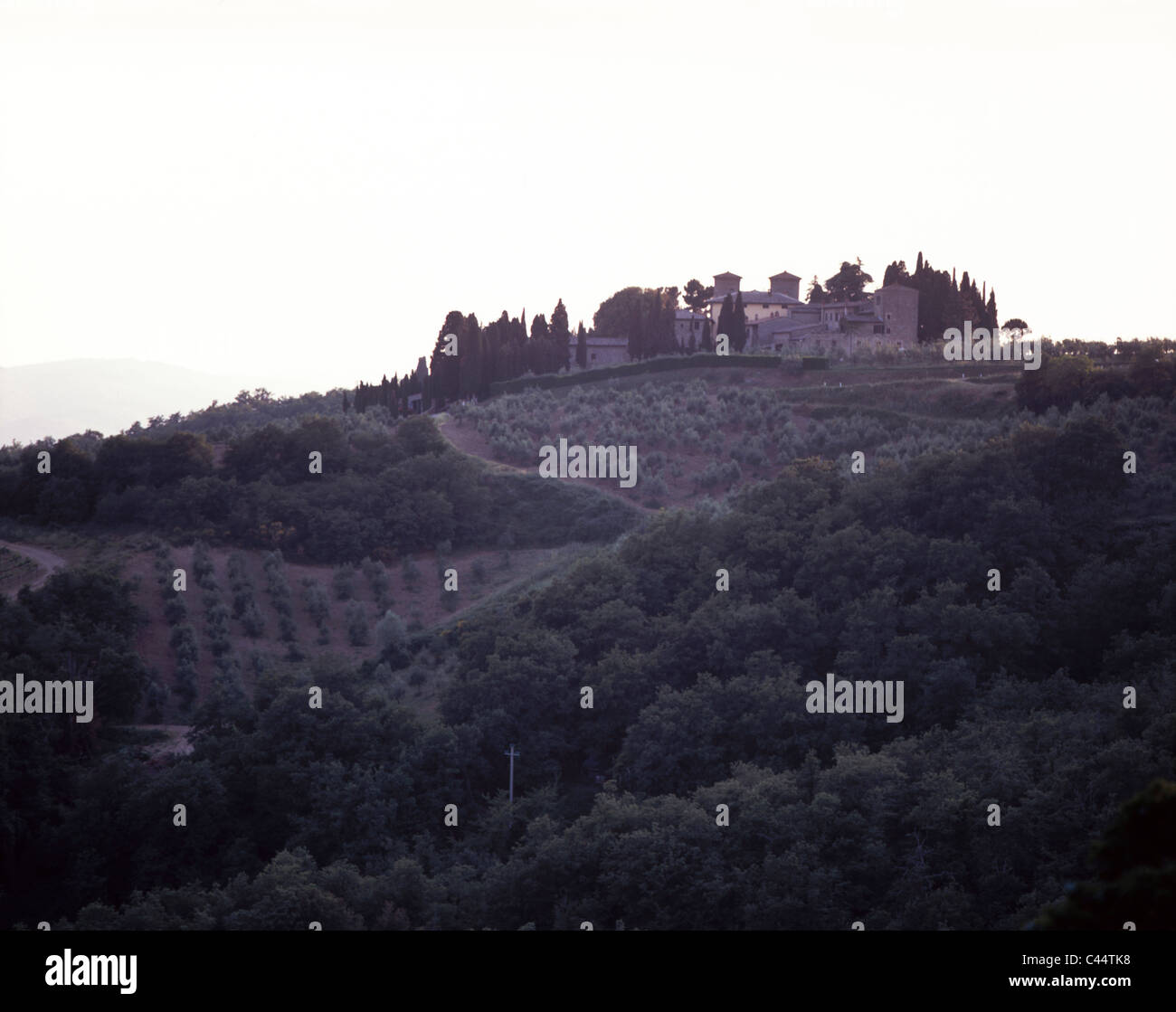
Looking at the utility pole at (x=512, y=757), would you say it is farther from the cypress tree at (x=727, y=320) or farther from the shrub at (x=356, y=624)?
the cypress tree at (x=727, y=320)

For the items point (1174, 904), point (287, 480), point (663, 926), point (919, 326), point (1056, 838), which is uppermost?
point (919, 326)

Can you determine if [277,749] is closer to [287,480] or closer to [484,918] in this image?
[484,918]

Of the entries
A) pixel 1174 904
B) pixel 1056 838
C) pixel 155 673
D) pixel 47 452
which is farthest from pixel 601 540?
pixel 1174 904

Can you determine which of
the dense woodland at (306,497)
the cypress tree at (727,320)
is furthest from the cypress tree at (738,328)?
the dense woodland at (306,497)

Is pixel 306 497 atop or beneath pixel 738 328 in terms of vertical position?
beneath

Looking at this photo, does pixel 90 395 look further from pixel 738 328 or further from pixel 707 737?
pixel 707 737

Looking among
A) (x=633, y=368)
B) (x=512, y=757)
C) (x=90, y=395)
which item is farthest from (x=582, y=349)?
(x=90, y=395)
